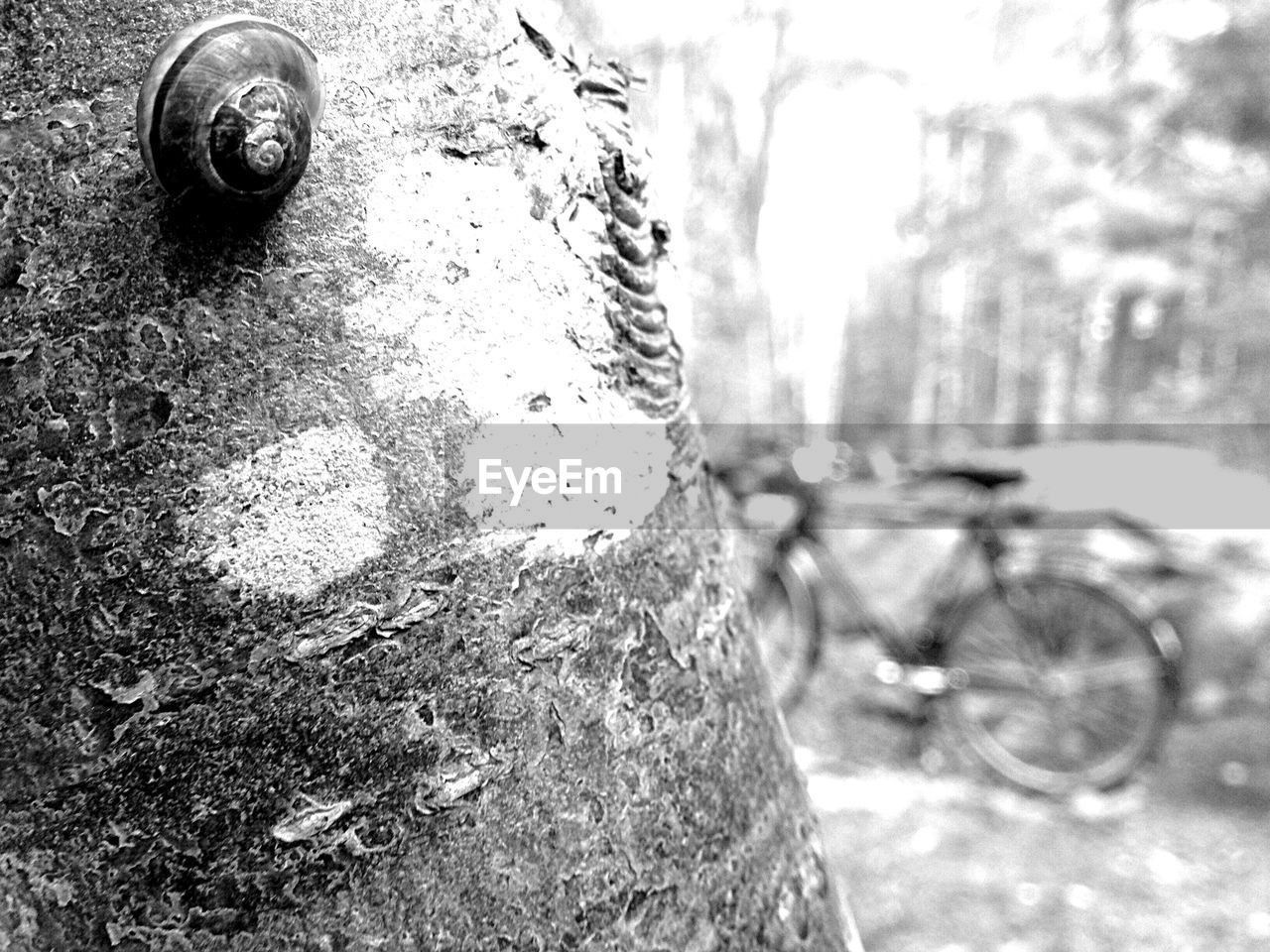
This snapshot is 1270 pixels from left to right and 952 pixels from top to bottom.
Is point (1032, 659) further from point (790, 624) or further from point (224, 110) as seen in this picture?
point (224, 110)

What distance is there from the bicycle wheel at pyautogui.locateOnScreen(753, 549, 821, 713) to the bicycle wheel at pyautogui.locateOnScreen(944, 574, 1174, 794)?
2.45 ft

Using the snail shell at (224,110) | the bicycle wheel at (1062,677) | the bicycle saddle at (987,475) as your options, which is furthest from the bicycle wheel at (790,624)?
the snail shell at (224,110)

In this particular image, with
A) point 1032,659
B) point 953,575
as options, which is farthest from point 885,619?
point 1032,659

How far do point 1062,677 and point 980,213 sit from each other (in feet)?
21.8

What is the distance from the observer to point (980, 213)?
9422mm

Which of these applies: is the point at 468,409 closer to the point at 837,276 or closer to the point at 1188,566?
the point at 1188,566

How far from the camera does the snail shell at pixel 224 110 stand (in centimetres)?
47

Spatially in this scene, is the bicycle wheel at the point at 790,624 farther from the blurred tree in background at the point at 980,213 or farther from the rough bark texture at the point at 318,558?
the rough bark texture at the point at 318,558

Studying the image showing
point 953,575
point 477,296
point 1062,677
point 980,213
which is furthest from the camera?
point 980,213

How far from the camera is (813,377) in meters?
23.9

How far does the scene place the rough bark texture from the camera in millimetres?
513

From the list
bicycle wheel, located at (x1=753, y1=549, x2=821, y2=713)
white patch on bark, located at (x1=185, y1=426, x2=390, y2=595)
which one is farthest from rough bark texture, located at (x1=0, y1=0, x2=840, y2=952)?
bicycle wheel, located at (x1=753, y1=549, x2=821, y2=713)

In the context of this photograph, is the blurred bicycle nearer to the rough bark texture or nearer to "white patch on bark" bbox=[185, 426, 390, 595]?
the rough bark texture

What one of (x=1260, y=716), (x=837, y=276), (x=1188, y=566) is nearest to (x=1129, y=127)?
(x=1188, y=566)
